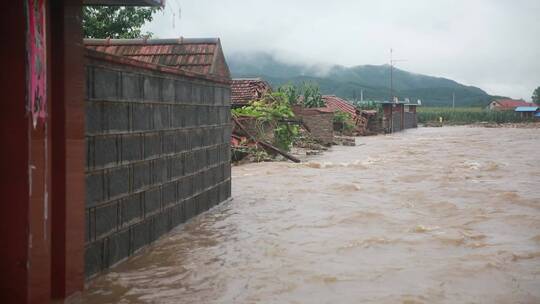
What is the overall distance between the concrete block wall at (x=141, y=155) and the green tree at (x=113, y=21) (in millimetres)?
9339

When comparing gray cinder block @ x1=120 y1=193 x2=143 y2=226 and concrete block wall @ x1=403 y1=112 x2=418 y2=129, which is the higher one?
concrete block wall @ x1=403 y1=112 x2=418 y2=129

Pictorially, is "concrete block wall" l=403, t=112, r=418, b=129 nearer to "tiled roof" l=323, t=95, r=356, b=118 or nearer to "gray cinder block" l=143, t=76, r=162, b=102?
"tiled roof" l=323, t=95, r=356, b=118

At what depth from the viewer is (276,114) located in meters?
19.6

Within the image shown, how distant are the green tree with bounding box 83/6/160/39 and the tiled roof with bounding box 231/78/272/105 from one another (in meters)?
6.35

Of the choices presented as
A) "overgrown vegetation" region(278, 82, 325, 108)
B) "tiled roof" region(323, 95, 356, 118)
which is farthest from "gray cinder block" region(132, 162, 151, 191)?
"tiled roof" region(323, 95, 356, 118)

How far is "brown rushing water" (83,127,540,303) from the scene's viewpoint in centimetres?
514

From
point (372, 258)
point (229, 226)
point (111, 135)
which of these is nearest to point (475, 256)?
point (372, 258)

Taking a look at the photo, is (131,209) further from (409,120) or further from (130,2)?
(409,120)

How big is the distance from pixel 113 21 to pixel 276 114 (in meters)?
5.89

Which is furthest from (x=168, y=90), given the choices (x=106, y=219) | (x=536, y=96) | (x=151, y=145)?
(x=536, y=96)

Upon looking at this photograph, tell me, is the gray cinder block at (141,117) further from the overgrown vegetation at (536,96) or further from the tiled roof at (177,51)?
the overgrown vegetation at (536,96)

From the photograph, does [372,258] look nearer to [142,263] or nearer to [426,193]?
[142,263]

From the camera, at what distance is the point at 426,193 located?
11.6 meters

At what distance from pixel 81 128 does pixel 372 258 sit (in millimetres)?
3352
